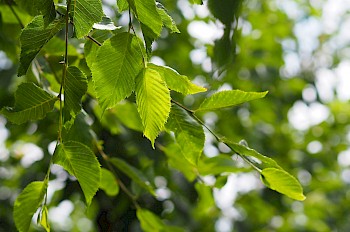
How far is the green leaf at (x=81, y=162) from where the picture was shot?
48cm

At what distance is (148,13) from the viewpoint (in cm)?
41

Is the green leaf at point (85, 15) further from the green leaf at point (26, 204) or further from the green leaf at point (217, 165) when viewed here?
the green leaf at point (217, 165)

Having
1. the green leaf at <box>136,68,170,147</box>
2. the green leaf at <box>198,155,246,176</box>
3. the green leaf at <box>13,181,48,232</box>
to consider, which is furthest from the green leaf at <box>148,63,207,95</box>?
the green leaf at <box>198,155,246,176</box>

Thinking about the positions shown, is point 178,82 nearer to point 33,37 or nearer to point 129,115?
point 33,37

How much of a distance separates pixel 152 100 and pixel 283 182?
173 millimetres

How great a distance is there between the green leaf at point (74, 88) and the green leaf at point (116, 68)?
0.12 ft

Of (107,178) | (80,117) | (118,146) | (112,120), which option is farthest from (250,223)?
(80,117)

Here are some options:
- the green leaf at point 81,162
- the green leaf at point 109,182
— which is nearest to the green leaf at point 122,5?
the green leaf at point 81,162

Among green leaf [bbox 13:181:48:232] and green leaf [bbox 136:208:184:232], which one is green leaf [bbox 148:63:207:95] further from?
green leaf [bbox 136:208:184:232]

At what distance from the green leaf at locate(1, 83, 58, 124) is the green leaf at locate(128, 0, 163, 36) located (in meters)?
0.13

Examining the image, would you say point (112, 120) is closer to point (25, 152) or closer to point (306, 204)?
point (25, 152)

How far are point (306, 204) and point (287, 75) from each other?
1.61ft

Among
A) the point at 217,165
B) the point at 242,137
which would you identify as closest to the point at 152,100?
the point at 217,165

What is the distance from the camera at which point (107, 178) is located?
80cm
